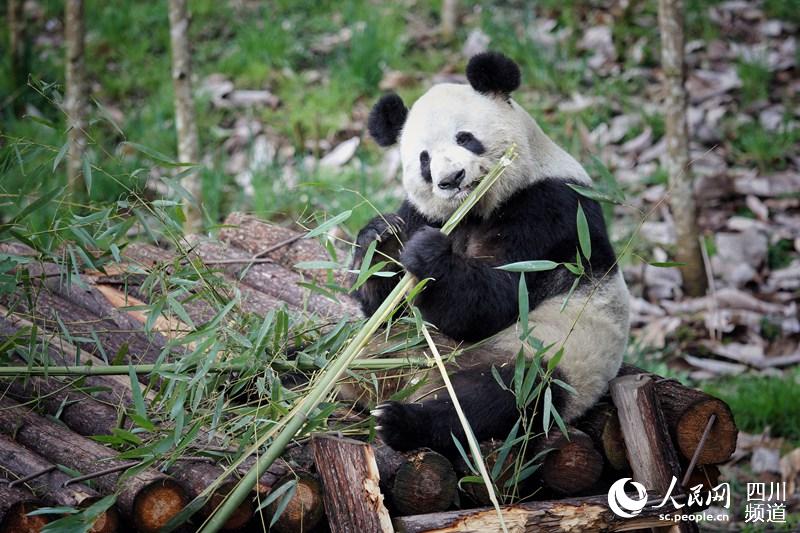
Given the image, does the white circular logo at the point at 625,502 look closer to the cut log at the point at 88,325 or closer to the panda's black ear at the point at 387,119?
the panda's black ear at the point at 387,119

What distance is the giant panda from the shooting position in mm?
2748

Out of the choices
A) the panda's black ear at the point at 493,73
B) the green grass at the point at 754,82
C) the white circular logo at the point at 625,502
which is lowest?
the green grass at the point at 754,82

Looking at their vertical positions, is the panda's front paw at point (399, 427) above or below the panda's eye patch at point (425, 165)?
below

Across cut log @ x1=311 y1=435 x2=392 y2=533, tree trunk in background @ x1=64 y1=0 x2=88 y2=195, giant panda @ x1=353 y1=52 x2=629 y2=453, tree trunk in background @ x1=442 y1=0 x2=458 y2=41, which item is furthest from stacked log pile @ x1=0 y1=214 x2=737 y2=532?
tree trunk in background @ x1=442 y1=0 x2=458 y2=41

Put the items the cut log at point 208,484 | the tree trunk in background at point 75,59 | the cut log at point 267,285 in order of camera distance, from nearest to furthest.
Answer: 1. the cut log at point 208,484
2. the cut log at point 267,285
3. the tree trunk in background at point 75,59

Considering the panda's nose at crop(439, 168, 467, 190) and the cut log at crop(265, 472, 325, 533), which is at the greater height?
the panda's nose at crop(439, 168, 467, 190)

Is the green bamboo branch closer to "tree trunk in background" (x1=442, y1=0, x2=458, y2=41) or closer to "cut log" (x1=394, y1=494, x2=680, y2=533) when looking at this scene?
"cut log" (x1=394, y1=494, x2=680, y2=533)

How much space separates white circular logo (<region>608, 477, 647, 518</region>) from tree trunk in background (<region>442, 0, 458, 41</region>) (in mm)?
5283

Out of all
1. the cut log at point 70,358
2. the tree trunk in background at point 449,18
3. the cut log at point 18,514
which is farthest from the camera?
the tree trunk in background at point 449,18

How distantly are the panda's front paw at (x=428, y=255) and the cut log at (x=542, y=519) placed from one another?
2.31ft

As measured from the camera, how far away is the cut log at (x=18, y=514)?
7.29ft

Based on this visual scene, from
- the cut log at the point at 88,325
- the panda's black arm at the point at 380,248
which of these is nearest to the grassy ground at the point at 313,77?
the cut log at the point at 88,325

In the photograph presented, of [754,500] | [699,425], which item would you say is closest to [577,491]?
[699,425]

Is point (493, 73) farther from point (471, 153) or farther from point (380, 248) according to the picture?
point (380, 248)
